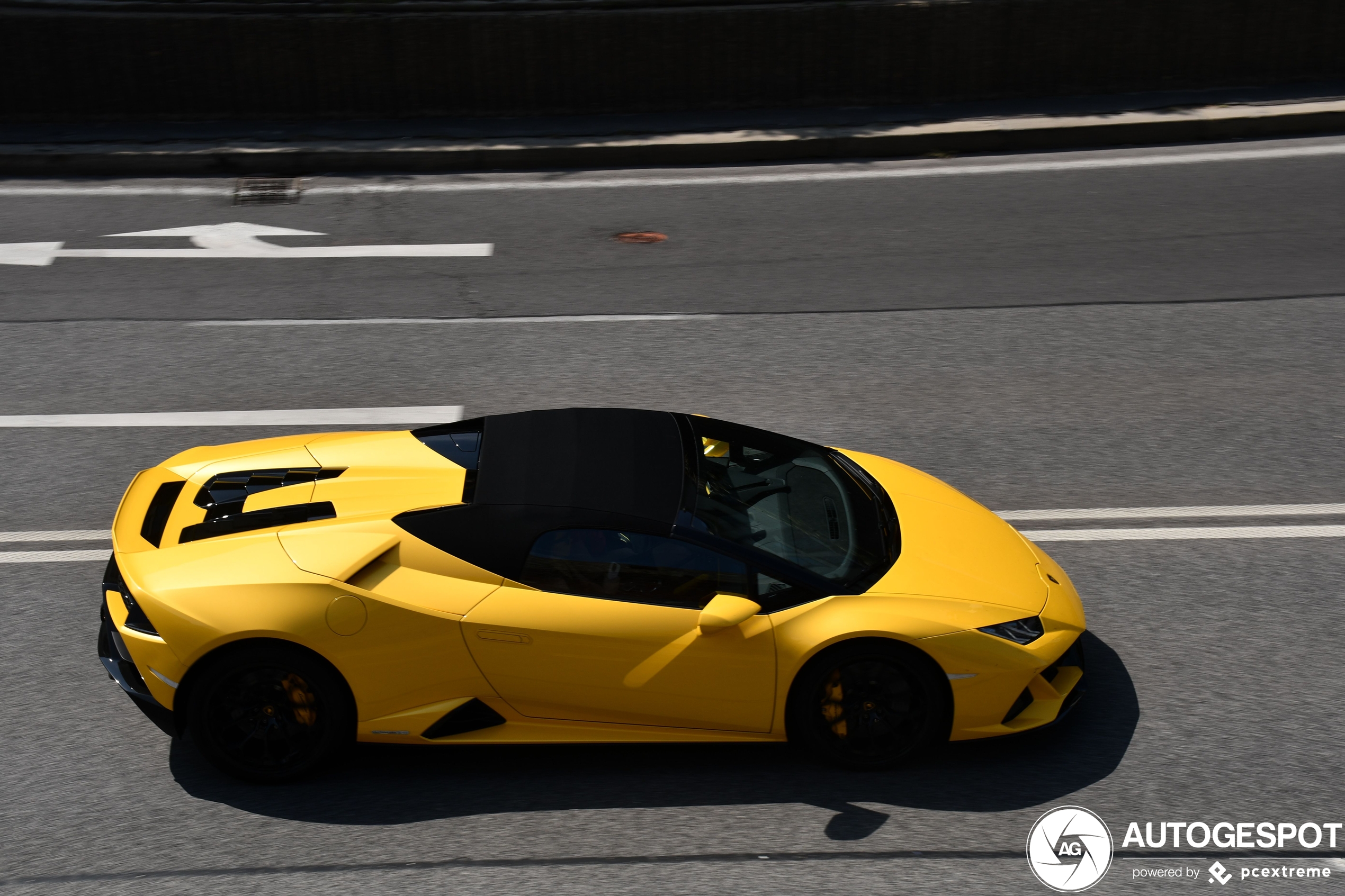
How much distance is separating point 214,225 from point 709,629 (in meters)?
8.85

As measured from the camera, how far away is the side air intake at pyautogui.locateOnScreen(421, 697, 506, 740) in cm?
486

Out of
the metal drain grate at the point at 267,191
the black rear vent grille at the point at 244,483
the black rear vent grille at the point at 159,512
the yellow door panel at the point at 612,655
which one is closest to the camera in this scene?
the yellow door panel at the point at 612,655

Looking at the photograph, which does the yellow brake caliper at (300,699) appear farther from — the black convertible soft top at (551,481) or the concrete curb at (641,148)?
the concrete curb at (641,148)

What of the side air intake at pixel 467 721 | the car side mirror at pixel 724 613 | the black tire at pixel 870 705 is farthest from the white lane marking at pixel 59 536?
the black tire at pixel 870 705

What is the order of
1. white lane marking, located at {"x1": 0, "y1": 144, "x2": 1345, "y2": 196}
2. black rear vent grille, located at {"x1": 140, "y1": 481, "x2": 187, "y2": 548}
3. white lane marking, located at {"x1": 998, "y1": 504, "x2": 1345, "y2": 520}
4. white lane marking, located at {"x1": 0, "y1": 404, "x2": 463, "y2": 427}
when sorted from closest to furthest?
black rear vent grille, located at {"x1": 140, "y1": 481, "x2": 187, "y2": 548} → white lane marking, located at {"x1": 998, "y1": 504, "x2": 1345, "y2": 520} → white lane marking, located at {"x1": 0, "y1": 404, "x2": 463, "y2": 427} → white lane marking, located at {"x1": 0, "y1": 144, "x2": 1345, "y2": 196}

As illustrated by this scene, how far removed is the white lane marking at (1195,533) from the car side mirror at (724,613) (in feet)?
8.48

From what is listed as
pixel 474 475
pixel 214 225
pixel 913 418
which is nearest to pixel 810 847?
pixel 474 475

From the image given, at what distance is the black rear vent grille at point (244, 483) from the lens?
529cm

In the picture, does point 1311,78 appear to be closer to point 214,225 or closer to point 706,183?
point 706,183

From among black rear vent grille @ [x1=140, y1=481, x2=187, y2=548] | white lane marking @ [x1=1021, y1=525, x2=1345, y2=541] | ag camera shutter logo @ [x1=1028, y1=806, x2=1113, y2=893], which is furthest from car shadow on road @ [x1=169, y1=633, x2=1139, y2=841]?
white lane marking @ [x1=1021, y1=525, x2=1345, y2=541]

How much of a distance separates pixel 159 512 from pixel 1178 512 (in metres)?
5.34

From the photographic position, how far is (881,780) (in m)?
4.96

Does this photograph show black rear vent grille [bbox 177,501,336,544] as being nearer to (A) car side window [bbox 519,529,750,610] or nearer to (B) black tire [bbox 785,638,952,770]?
(A) car side window [bbox 519,529,750,610]

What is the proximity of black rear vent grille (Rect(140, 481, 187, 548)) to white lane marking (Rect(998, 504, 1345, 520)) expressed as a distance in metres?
4.32
